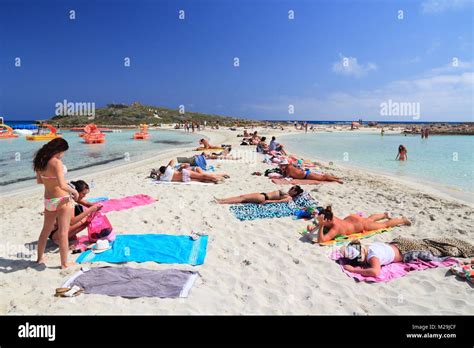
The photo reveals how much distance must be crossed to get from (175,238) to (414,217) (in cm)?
483

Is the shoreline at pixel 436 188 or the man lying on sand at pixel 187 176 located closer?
the shoreline at pixel 436 188

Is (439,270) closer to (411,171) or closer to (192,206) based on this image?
(192,206)

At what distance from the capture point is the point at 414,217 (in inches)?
252

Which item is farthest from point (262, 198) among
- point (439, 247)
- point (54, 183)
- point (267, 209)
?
point (54, 183)

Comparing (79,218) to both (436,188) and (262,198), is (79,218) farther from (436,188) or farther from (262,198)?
(436,188)

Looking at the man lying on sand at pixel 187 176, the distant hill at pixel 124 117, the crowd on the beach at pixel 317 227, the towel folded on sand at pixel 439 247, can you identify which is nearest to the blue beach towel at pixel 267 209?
the crowd on the beach at pixel 317 227

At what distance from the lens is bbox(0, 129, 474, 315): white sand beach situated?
11.1 ft

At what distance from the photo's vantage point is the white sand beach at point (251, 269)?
3381 millimetres

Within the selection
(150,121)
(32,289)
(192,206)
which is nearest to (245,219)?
(192,206)

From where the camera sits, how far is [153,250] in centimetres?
471

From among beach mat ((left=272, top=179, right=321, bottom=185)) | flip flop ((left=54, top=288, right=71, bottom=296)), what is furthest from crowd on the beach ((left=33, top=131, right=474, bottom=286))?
beach mat ((left=272, top=179, right=321, bottom=185))

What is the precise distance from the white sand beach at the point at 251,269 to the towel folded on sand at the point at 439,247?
0.37 m

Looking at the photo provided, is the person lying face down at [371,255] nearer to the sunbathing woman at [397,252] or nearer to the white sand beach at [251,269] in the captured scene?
the sunbathing woman at [397,252]

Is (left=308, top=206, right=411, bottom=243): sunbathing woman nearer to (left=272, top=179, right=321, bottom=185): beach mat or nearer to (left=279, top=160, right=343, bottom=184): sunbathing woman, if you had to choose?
(left=272, top=179, right=321, bottom=185): beach mat
